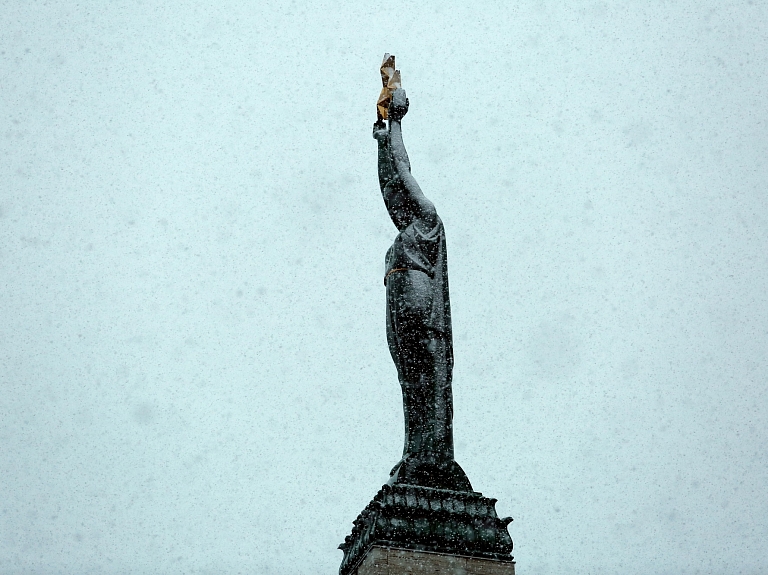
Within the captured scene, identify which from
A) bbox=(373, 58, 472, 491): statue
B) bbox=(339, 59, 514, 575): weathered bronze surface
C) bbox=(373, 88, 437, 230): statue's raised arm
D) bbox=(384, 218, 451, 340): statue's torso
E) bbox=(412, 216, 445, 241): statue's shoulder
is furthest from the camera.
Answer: bbox=(373, 88, 437, 230): statue's raised arm

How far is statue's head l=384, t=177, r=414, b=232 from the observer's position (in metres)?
8.95

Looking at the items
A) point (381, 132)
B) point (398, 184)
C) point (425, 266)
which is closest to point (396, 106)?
point (381, 132)

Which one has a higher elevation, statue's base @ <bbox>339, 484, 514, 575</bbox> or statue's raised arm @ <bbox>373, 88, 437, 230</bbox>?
statue's raised arm @ <bbox>373, 88, 437, 230</bbox>

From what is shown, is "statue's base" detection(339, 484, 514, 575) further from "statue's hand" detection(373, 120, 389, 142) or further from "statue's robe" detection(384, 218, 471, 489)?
"statue's hand" detection(373, 120, 389, 142)

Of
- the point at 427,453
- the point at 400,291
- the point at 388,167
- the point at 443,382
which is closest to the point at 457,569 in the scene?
the point at 427,453

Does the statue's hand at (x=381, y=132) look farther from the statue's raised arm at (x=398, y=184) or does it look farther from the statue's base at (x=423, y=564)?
the statue's base at (x=423, y=564)

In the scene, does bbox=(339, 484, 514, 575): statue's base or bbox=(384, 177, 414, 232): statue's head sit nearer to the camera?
bbox=(339, 484, 514, 575): statue's base

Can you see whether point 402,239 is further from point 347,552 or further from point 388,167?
point 347,552

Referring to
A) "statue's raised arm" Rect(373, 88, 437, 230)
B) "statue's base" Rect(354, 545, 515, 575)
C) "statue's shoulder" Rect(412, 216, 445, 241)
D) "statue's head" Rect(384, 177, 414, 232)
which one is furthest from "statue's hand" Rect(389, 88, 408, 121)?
"statue's base" Rect(354, 545, 515, 575)

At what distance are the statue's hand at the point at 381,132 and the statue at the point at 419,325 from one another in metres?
0.11

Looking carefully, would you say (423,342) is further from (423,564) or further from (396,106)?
(396,106)

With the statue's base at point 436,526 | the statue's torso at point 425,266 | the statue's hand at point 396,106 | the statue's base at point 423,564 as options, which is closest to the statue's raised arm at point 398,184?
the statue's hand at point 396,106

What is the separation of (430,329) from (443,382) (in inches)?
19.2

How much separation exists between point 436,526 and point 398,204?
3.10 metres
